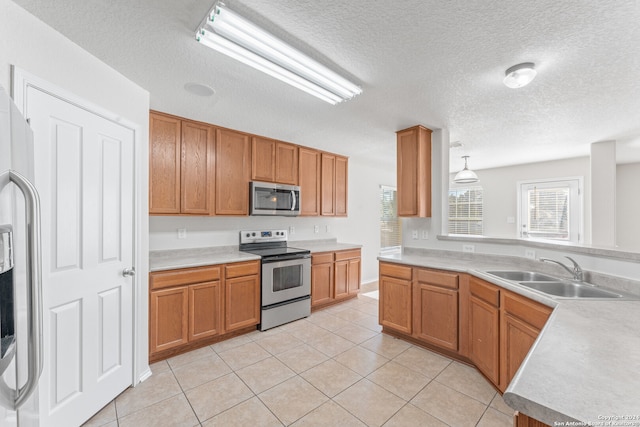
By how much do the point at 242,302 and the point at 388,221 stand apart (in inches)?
155

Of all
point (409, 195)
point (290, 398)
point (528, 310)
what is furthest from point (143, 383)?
point (409, 195)

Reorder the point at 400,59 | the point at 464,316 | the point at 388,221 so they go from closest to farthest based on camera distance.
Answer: the point at 400,59 < the point at 464,316 < the point at 388,221

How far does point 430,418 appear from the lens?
1.79 metres

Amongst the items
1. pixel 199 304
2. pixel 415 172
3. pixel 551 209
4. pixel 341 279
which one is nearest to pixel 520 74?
pixel 415 172

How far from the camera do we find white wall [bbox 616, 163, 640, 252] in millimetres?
4922

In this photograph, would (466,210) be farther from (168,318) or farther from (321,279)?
(168,318)

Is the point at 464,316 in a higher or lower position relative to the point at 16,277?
lower

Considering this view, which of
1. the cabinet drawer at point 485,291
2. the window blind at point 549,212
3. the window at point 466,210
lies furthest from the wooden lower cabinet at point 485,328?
the window at point 466,210

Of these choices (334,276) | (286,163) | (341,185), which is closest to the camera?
(286,163)

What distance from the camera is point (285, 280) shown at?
132 inches

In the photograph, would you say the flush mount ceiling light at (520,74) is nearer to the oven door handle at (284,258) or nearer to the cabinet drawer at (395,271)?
the cabinet drawer at (395,271)

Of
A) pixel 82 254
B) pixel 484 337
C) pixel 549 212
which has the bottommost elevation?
pixel 484 337

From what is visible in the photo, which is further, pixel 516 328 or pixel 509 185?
pixel 509 185

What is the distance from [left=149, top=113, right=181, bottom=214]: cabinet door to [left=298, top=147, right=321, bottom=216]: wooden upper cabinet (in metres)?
1.66
